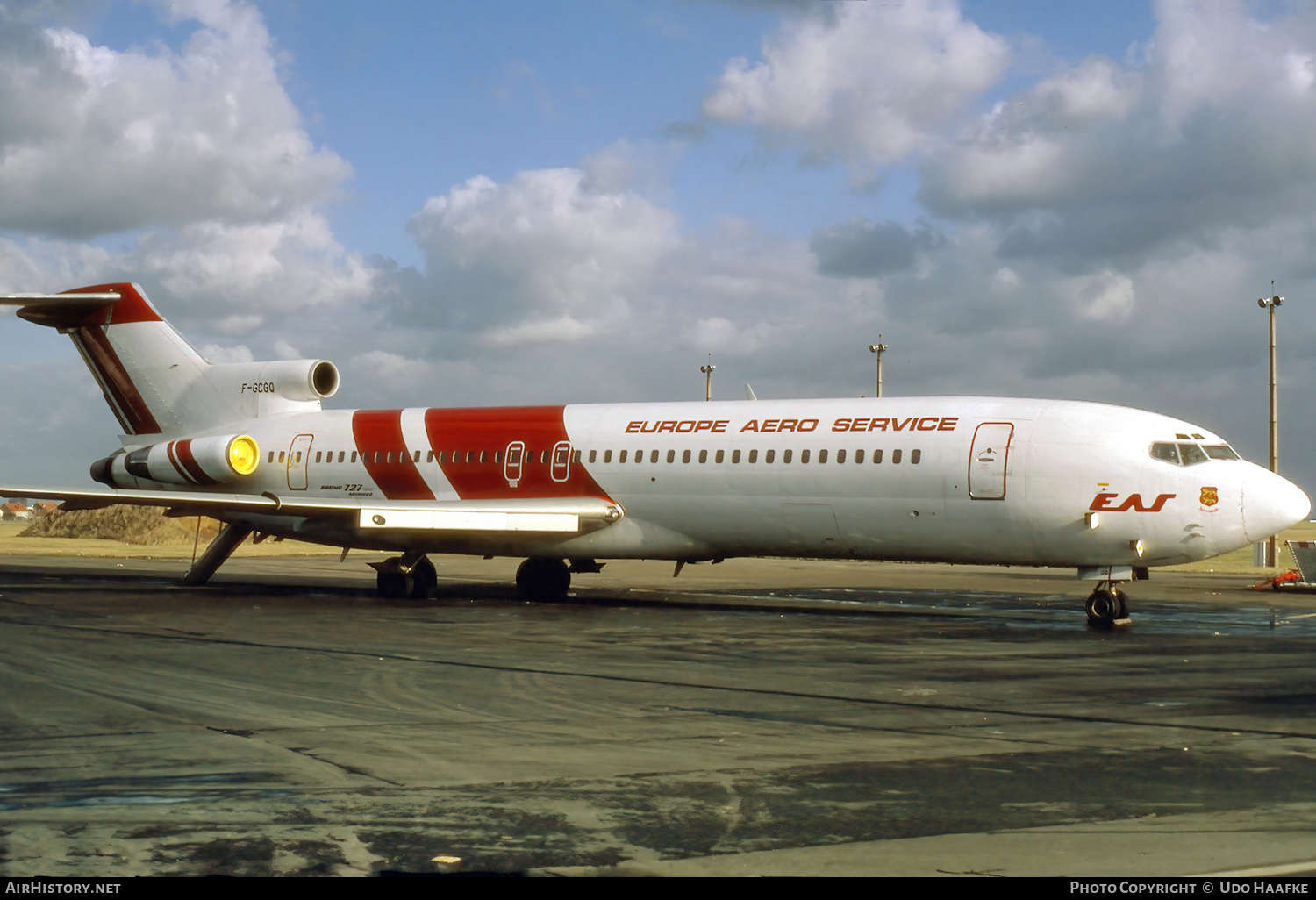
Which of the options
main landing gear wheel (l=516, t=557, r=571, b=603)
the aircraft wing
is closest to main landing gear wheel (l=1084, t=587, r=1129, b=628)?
the aircraft wing

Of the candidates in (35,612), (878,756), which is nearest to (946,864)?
(878,756)

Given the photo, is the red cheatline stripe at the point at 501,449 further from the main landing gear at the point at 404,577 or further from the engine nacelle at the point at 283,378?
the engine nacelle at the point at 283,378

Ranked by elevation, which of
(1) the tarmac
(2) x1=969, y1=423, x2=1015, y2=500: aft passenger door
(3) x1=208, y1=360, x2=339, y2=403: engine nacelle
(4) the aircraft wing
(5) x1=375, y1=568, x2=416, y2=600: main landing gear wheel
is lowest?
(1) the tarmac

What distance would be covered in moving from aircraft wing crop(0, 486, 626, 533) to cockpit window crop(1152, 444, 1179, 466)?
9.53m

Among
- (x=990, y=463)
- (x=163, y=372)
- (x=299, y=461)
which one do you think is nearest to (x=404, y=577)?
(x=299, y=461)

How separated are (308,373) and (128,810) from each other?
23.7m

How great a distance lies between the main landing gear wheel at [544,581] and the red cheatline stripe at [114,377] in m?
10.8

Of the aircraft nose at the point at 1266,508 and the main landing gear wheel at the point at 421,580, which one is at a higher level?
the aircraft nose at the point at 1266,508

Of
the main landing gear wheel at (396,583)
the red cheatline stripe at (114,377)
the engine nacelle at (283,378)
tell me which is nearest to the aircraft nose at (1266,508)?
the main landing gear wheel at (396,583)

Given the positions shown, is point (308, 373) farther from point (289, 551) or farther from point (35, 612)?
point (289, 551)

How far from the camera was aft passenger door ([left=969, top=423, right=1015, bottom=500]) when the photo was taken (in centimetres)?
2008

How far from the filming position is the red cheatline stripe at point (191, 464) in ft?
93.6

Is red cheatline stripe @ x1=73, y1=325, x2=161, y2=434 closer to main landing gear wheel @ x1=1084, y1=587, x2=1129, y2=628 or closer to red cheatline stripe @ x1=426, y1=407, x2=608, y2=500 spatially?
red cheatline stripe @ x1=426, y1=407, x2=608, y2=500

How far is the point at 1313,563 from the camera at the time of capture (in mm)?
29281
